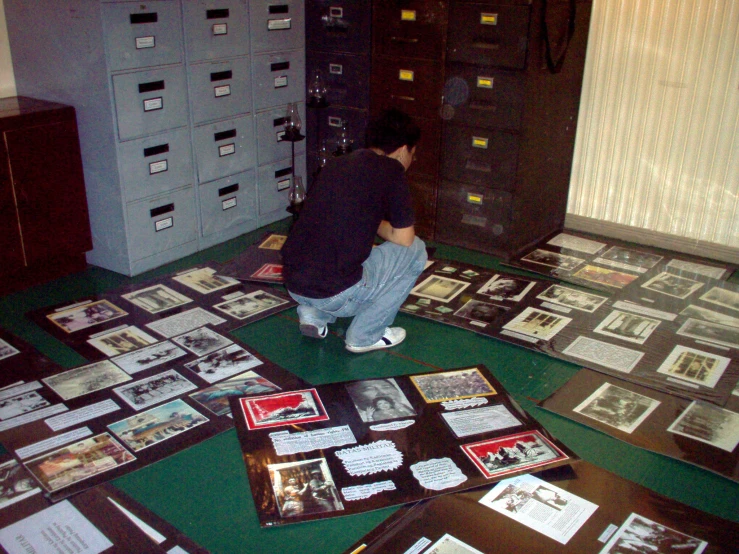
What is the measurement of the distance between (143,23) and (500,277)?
220 cm

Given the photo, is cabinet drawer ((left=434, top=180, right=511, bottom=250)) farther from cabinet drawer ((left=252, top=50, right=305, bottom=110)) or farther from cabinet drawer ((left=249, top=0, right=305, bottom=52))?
cabinet drawer ((left=249, top=0, right=305, bottom=52))

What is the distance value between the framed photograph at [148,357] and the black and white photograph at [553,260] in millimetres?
2017

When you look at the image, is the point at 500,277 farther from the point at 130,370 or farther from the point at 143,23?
the point at 143,23

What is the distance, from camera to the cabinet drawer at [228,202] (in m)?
4.05

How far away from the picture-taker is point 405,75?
4.05 metres

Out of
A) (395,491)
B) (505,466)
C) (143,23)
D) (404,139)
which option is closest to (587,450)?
(505,466)

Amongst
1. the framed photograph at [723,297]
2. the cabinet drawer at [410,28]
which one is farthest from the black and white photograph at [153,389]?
the framed photograph at [723,297]

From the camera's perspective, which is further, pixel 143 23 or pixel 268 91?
pixel 268 91

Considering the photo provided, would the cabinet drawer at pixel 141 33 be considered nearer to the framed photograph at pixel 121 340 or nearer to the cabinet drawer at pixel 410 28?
the cabinet drawer at pixel 410 28

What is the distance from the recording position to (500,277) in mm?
3756

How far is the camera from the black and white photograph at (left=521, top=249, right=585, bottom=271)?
3896 mm

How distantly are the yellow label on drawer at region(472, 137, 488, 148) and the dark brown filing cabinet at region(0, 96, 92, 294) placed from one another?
82.3 inches

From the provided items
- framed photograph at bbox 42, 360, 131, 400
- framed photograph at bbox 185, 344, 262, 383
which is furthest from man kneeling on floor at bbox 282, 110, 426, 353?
framed photograph at bbox 42, 360, 131, 400

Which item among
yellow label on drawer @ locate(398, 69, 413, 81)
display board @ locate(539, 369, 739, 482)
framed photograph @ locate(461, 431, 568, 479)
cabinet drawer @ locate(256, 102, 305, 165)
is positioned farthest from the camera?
cabinet drawer @ locate(256, 102, 305, 165)
